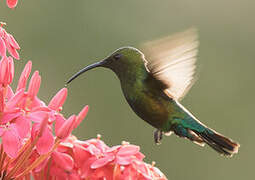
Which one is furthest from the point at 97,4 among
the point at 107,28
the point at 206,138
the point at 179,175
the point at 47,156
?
the point at 47,156

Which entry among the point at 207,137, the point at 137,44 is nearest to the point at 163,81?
the point at 207,137

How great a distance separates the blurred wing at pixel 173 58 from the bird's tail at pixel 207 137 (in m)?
0.23

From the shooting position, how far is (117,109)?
6.06 meters

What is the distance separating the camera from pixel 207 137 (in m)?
2.84

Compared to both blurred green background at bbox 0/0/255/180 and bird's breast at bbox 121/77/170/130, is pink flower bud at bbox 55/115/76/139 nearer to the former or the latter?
bird's breast at bbox 121/77/170/130

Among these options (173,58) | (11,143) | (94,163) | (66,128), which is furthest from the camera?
(173,58)

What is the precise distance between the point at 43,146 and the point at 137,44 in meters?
4.55

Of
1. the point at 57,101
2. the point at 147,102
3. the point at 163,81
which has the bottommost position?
the point at 147,102

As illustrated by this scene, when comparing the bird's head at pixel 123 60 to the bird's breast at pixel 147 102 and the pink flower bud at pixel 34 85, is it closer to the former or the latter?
the bird's breast at pixel 147 102

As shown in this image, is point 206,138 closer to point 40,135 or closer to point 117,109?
point 40,135

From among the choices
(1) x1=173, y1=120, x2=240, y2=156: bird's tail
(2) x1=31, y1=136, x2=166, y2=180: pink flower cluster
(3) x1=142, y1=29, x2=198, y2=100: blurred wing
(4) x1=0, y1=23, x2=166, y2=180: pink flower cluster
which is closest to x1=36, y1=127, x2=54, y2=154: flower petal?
(4) x1=0, y1=23, x2=166, y2=180: pink flower cluster

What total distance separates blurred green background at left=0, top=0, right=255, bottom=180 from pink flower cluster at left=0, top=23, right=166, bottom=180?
320 centimetres

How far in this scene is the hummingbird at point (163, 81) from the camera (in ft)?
8.56

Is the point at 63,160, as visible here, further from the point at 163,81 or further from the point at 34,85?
the point at 163,81
